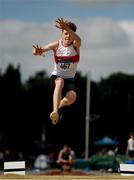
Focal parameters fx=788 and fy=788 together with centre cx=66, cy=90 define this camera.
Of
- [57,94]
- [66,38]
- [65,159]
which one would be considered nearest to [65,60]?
[66,38]

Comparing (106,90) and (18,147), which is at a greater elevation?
(106,90)

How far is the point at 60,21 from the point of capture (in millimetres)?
16875

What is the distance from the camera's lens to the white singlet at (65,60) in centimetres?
1752

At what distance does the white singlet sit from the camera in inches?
690

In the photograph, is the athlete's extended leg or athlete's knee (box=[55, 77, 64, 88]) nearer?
the athlete's extended leg

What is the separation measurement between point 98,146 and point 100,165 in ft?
65.7

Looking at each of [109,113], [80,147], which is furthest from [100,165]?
[109,113]

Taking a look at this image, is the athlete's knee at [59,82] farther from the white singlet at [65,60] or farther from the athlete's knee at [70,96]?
the athlete's knee at [70,96]

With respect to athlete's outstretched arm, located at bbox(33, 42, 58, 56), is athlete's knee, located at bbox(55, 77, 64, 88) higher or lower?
lower

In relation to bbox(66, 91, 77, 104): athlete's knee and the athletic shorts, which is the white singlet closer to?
the athletic shorts

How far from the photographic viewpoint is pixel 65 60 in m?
17.5

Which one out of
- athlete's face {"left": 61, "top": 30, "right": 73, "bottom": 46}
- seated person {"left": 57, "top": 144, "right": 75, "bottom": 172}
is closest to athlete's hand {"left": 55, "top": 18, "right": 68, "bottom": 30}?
athlete's face {"left": 61, "top": 30, "right": 73, "bottom": 46}

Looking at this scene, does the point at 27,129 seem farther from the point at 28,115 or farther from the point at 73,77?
the point at 73,77

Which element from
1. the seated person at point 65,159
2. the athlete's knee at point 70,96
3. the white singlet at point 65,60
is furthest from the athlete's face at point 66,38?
the seated person at point 65,159
